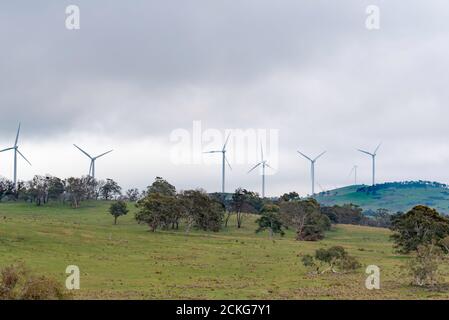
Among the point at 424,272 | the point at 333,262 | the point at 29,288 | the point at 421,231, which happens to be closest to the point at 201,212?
the point at 421,231

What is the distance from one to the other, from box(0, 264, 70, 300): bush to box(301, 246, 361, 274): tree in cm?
3546

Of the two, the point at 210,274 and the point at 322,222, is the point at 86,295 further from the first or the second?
the point at 322,222

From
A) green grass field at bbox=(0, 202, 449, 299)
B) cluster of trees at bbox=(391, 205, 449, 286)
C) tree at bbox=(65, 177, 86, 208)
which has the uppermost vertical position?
tree at bbox=(65, 177, 86, 208)

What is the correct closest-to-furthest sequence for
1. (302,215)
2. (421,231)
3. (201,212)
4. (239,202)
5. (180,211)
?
→ (421,231) → (180,211) → (201,212) → (302,215) → (239,202)

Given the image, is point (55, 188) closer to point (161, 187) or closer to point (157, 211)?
point (161, 187)

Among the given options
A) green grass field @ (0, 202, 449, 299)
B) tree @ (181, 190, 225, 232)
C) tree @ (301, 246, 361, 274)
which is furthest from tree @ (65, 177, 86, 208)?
tree @ (301, 246, 361, 274)

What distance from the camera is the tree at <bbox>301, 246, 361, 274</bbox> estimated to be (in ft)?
203

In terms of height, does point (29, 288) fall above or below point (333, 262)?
above

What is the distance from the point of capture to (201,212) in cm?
11162

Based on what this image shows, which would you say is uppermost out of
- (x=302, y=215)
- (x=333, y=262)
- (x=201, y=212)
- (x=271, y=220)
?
(x=201, y=212)

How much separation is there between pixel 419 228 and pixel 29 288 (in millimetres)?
69487

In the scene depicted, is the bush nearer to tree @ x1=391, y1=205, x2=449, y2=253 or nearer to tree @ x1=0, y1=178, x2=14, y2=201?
tree @ x1=391, y1=205, x2=449, y2=253

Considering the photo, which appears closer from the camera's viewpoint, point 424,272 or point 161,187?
point 424,272

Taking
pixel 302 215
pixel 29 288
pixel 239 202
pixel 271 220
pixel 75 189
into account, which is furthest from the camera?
pixel 75 189
